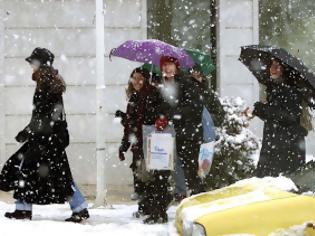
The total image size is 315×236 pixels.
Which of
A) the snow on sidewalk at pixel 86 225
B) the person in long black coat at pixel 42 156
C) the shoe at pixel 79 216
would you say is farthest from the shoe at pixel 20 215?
the shoe at pixel 79 216

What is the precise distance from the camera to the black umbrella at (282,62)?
6730mm

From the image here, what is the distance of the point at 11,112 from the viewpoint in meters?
11.6

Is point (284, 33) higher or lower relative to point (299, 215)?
higher

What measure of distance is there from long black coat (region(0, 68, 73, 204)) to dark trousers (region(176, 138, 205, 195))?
124cm

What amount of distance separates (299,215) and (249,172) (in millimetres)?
5035

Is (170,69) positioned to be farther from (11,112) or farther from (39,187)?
(11,112)

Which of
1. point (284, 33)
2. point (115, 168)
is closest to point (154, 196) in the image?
point (115, 168)

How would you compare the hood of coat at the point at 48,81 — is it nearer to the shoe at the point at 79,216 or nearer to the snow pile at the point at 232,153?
the shoe at the point at 79,216

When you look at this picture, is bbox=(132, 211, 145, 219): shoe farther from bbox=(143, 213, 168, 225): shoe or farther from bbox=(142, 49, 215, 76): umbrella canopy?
bbox=(142, 49, 215, 76): umbrella canopy

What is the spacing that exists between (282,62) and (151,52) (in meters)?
2.15

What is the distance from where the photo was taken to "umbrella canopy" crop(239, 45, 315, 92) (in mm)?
6723

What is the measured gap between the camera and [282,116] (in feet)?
22.5

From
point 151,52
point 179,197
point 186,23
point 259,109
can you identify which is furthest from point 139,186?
point 186,23

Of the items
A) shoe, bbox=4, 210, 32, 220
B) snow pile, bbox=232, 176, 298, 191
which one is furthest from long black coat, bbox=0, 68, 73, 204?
snow pile, bbox=232, 176, 298, 191
